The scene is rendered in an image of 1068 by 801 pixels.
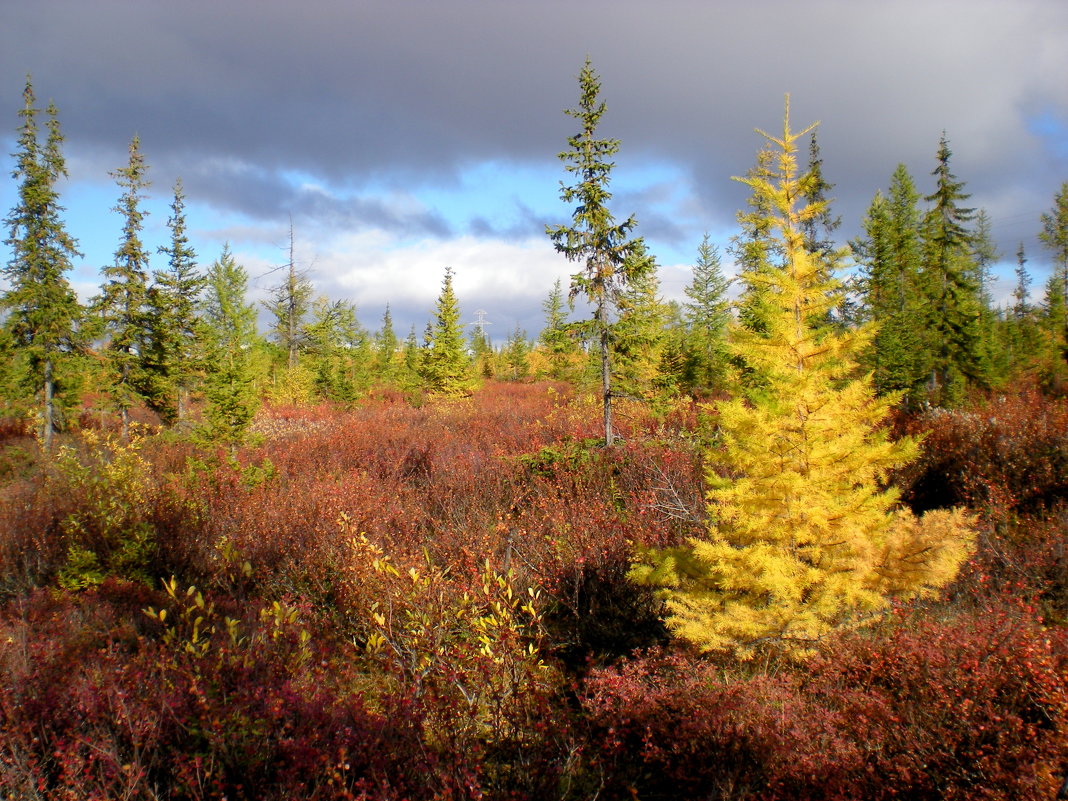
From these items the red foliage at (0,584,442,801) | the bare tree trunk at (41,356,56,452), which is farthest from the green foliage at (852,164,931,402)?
the bare tree trunk at (41,356,56,452)

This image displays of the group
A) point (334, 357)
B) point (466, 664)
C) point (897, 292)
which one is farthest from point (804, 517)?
point (334, 357)

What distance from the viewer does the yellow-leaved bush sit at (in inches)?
145

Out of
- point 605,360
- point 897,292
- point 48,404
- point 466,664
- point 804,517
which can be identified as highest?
point 897,292

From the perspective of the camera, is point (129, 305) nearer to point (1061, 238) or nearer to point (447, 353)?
point (447, 353)

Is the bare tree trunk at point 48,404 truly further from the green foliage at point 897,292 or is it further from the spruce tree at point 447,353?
the green foliage at point 897,292

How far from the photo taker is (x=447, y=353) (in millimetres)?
27938

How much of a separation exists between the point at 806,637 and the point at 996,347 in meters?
27.9

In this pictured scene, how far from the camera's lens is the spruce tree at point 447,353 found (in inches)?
1083

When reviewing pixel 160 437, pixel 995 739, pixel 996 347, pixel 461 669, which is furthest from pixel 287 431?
pixel 996 347

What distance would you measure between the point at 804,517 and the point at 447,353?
991 inches

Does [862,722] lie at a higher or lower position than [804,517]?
lower

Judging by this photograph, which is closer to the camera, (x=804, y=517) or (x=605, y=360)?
(x=804, y=517)

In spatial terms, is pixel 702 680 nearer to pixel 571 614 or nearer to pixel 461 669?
pixel 461 669

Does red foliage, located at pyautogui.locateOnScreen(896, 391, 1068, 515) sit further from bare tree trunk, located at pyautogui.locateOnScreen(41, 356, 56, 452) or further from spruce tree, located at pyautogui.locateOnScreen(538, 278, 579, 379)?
bare tree trunk, located at pyautogui.locateOnScreen(41, 356, 56, 452)
